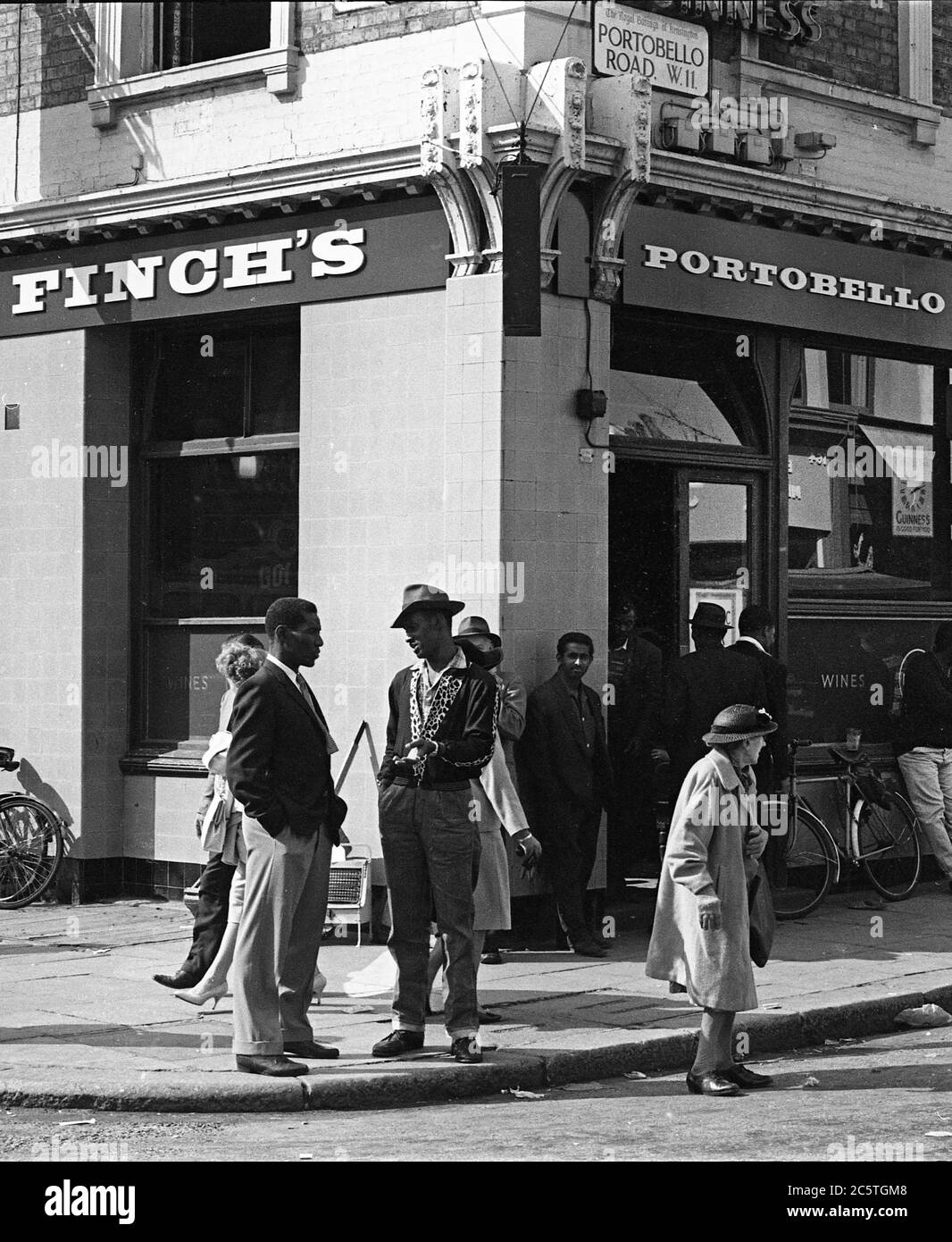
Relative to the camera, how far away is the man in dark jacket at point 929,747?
14.1 m

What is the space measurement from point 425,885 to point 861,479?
23.3 ft

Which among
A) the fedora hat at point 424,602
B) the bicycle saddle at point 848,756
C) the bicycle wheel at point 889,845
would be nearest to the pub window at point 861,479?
the bicycle saddle at point 848,756

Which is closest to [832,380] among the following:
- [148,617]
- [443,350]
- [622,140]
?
[622,140]

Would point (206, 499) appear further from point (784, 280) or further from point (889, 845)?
point (889, 845)

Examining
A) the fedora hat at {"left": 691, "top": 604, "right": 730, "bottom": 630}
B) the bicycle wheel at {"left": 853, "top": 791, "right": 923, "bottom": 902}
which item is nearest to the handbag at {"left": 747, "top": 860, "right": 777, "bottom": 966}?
the fedora hat at {"left": 691, "top": 604, "right": 730, "bottom": 630}

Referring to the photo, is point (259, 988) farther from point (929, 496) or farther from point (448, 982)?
point (929, 496)

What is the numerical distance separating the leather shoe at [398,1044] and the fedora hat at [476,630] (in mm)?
2789

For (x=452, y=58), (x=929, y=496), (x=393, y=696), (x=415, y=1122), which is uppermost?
(x=452, y=58)

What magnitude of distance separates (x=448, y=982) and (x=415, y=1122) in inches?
37.9

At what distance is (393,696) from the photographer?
9.34 metres

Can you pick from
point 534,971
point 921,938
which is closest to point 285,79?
point 534,971

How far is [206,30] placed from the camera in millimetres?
13859

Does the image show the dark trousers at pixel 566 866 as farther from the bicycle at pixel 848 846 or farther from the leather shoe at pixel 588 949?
the bicycle at pixel 848 846

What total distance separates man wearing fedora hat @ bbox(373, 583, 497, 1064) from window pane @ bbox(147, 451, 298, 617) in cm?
455
